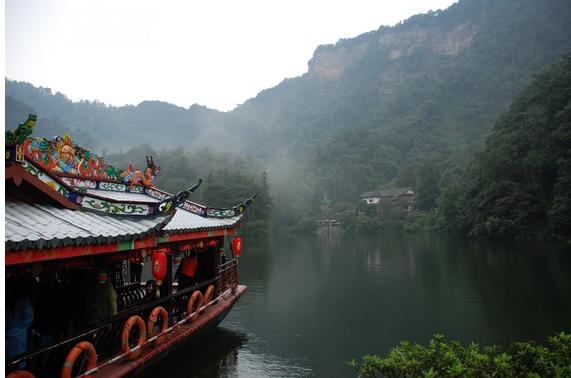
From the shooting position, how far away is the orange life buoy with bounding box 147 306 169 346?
20.4ft

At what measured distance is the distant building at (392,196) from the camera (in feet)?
210

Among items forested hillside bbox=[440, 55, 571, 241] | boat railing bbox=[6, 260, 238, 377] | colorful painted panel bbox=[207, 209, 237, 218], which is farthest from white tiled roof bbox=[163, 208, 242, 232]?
forested hillside bbox=[440, 55, 571, 241]

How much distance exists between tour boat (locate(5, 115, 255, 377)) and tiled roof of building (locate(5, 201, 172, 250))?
1cm

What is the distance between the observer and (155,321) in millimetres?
6398

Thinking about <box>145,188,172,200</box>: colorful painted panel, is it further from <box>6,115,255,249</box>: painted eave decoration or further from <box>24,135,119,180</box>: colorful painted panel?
<box>24,135,119,180</box>: colorful painted panel

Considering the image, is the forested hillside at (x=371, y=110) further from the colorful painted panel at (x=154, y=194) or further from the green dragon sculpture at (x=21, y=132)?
the green dragon sculpture at (x=21, y=132)

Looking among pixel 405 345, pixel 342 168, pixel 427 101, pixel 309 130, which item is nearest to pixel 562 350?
pixel 405 345

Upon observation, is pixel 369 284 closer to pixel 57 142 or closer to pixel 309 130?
pixel 57 142

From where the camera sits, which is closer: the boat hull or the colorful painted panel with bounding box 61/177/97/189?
the boat hull

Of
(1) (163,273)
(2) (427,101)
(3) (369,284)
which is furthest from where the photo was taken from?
(2) (427,101)

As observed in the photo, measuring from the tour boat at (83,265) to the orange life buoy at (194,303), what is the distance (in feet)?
0.06

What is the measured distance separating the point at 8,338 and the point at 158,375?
3194mm

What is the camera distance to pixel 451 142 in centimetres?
8700

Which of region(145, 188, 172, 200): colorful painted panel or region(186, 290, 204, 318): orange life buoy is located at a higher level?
region(145, 188, 172, 200): colorful painted panel
